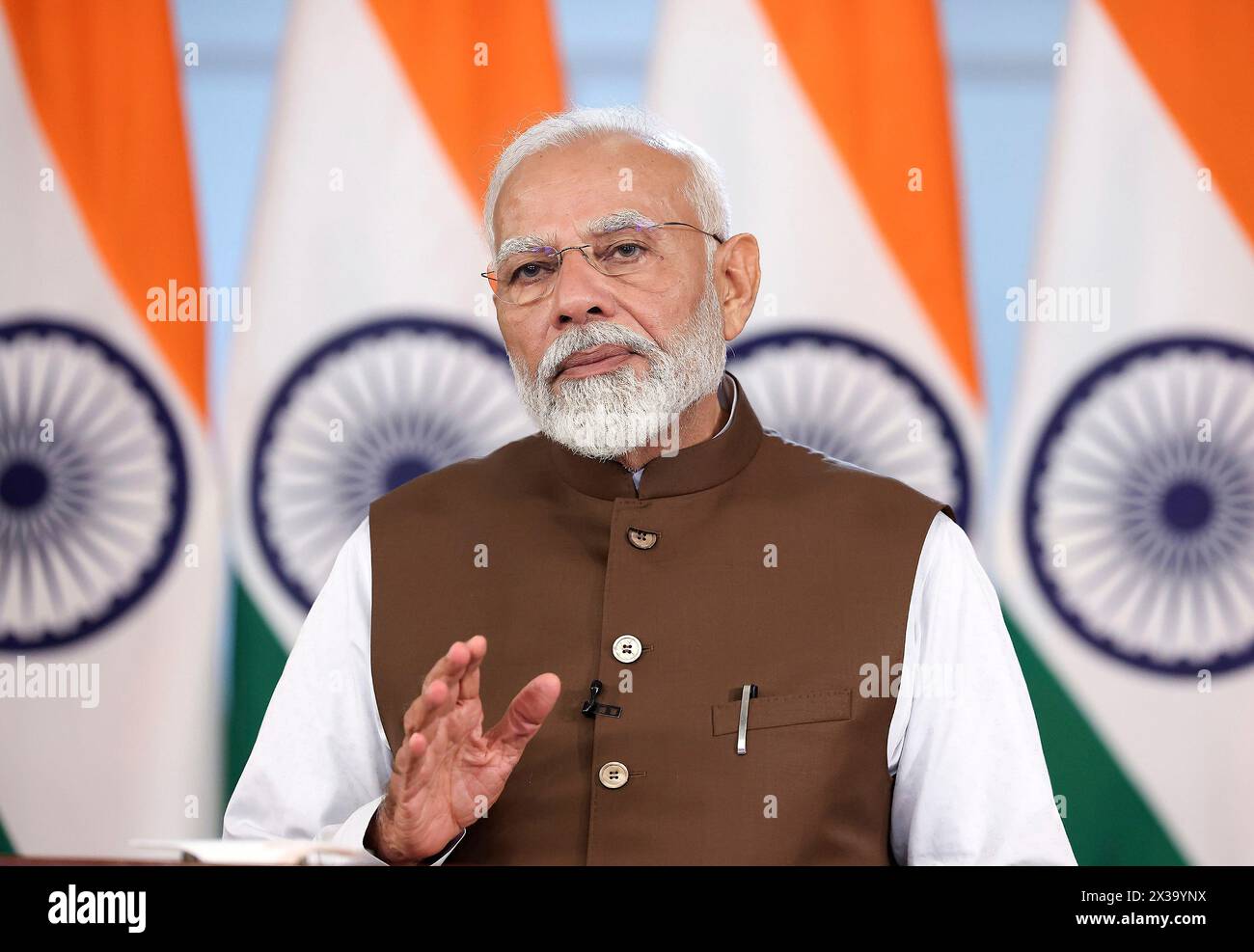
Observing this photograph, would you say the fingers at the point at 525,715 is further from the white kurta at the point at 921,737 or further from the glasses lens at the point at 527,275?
the glasses lens at the point at 527,275

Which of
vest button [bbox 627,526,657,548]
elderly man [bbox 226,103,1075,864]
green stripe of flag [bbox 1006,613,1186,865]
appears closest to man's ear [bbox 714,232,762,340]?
elderly man [bbox 226,103,1075,864]

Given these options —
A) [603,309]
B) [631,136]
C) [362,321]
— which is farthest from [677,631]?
[362,321]

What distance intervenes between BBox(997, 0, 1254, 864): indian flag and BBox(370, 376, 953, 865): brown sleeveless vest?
101 centimetres

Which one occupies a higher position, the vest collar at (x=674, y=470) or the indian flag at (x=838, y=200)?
the indian flag at (x=838, y=200)

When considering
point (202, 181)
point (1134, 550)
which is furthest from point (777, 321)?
point (202, 181)

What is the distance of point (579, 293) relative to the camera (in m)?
1.87

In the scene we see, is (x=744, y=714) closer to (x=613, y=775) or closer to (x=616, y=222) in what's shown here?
(x=613, y=775)

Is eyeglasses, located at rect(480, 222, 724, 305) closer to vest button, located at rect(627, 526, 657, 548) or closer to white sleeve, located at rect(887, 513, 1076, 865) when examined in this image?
vest button, located at rect(627, 526, 657, 548)

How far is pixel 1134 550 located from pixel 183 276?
2269 millimetres

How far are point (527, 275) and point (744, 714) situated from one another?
750 millimetres

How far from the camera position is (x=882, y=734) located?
1766 millimetres

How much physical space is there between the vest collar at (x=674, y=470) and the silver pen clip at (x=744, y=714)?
33 centimetres

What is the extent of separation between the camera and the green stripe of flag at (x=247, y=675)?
2.85m

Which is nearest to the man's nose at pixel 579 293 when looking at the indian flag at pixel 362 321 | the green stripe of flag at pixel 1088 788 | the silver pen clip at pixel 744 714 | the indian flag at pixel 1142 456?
the silver pen clip at pixel 744 714
